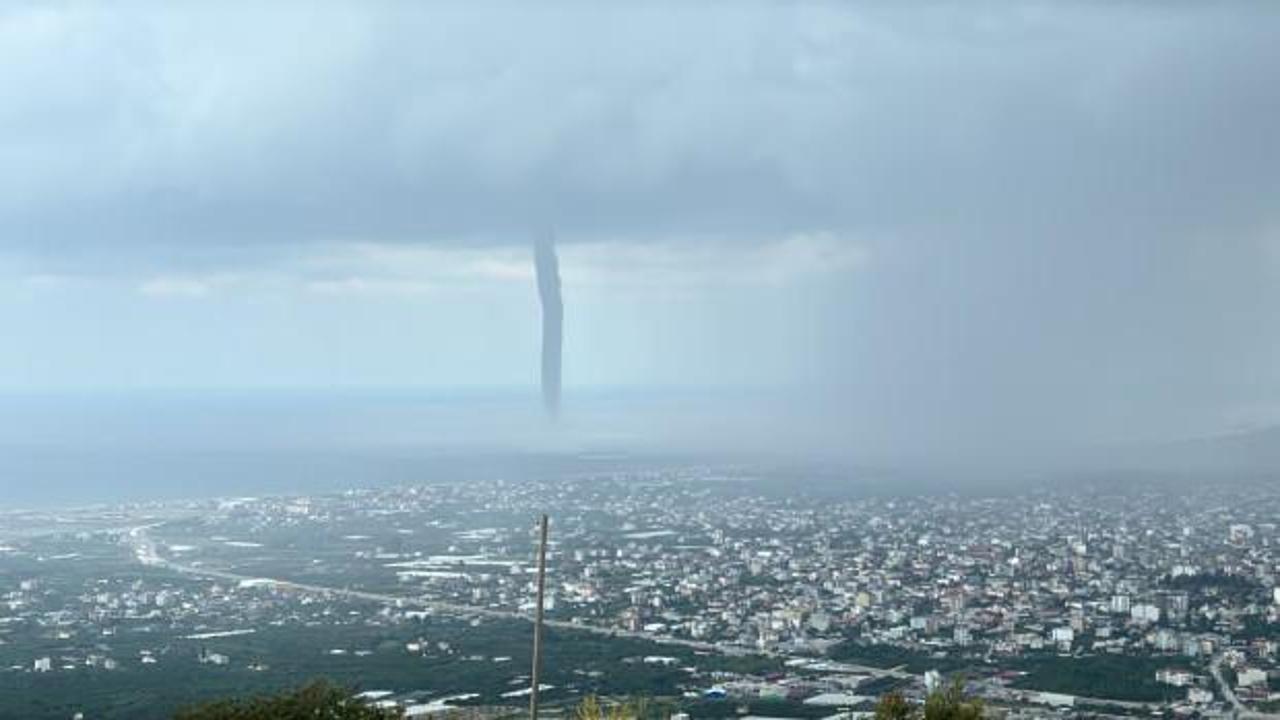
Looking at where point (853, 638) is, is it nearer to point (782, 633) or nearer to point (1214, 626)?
point (782, 633)

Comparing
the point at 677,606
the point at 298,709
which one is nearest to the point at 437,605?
the point at 677,606

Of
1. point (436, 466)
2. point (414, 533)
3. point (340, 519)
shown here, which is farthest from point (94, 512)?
point (436, 466)

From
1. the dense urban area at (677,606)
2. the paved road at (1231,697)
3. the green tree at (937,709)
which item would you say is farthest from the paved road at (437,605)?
the green tree at (937,709)

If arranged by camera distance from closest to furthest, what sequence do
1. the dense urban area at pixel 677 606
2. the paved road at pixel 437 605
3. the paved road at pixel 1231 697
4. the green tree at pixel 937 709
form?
the green tree at pixel 937 709, the paved road at pixel 1231 697, the dense urban area at pixel 677 606, the paved road at pixel 437 605

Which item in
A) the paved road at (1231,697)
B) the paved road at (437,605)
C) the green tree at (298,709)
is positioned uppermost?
the green tree at (298,709)

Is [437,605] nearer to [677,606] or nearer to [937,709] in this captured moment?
[677,606]

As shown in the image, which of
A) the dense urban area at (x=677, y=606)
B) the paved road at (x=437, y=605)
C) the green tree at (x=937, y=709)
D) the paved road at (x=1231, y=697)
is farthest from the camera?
the paved road at (x=437, y=605)

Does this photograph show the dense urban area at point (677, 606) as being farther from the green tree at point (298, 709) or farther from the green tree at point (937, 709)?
the green tree at point (937, 709)

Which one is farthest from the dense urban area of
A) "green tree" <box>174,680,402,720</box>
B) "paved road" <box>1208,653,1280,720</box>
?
"green tree" <box>174,680,402,720</box>
